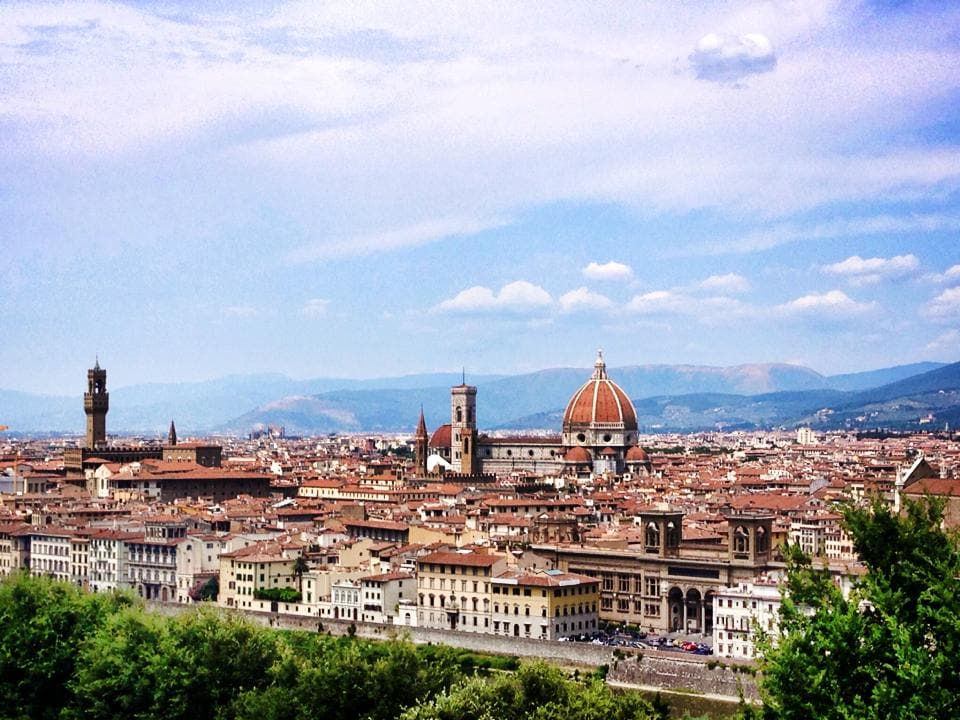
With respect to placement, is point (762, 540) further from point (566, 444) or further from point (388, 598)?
point (566, 444)

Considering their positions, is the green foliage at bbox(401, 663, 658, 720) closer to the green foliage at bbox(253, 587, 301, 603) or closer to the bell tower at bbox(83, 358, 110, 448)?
the green foliage at bbox(253, 587, 301, 603)

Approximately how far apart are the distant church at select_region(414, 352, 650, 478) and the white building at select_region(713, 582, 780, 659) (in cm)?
6510

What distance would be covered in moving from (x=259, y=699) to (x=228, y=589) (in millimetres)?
24493

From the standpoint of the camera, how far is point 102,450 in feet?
354

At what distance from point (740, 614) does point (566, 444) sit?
2764 inches

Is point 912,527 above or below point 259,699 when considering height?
above

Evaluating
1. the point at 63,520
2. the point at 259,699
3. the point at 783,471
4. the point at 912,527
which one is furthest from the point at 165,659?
the point at 783,471

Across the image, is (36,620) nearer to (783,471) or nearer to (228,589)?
(228,589)

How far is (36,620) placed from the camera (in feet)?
135

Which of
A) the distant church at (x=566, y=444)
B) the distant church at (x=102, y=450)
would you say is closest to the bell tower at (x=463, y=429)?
the distant church at (x=566, y=444)

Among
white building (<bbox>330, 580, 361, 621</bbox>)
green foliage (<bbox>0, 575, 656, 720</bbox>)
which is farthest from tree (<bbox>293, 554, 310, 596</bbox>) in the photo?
green foliage (<bbox>0, 575, 656, 720</bbox>)

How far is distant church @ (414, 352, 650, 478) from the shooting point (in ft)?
374

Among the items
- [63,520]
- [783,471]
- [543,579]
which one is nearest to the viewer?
[543,579]

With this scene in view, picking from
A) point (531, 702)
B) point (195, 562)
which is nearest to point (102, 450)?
point (195, 562)
